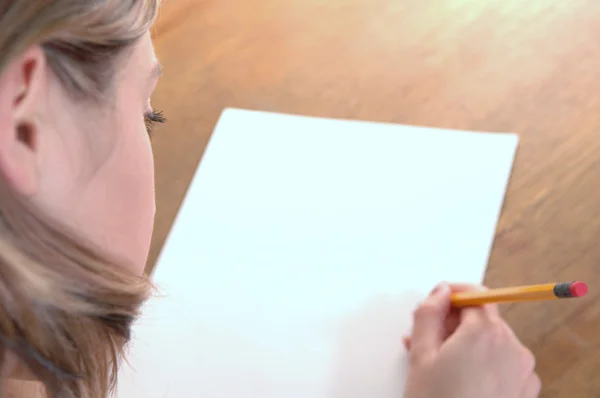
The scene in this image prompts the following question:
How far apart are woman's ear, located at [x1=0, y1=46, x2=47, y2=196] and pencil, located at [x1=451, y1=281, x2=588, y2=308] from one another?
0.33 meters

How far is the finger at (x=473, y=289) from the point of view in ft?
1.73

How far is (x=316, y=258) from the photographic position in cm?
62

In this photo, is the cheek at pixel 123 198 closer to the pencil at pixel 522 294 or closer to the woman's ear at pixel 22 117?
the woman's ear at pixel 22 117

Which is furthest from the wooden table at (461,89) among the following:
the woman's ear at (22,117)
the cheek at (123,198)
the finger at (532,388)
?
the woman's ear at (22,117)

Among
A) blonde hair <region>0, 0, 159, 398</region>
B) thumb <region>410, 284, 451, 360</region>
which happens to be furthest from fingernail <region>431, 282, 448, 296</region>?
blonde hair <region>0, 0, 159, 398</region>

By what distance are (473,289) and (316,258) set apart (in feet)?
0.50

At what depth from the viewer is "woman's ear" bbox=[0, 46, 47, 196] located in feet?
1.17

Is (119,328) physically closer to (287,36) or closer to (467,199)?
(467,199)

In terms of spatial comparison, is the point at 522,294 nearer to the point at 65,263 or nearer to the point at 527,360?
the point at 527,360

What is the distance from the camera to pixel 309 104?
29.7 inches

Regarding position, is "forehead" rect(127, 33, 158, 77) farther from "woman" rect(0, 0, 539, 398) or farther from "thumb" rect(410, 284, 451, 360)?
"thumb" rect(410, 284, 451, 360)

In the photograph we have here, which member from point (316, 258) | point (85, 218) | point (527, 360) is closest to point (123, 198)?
point (85, 218)

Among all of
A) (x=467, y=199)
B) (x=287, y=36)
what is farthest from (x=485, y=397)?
(x=287, y=36)

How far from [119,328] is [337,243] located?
0.73 feet
